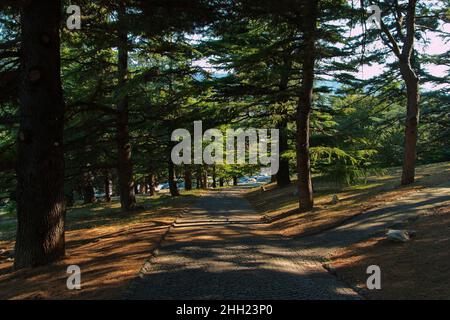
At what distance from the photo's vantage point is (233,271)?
7648 mm

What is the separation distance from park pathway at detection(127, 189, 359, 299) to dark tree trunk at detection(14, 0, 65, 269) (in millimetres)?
2523

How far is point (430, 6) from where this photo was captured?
18.1m

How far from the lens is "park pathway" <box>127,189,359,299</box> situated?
631cm

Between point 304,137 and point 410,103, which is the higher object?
point 410,103

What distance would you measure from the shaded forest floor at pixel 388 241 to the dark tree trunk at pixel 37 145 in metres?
6.10

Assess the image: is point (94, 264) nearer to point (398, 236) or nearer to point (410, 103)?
point (398, 236)

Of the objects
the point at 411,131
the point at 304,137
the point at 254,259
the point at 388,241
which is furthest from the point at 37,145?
the point at 411,131

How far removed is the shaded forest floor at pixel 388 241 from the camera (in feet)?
20.7

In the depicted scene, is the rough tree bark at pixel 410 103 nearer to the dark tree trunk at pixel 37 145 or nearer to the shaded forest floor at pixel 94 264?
the shaded forest floor at pixel 94 264

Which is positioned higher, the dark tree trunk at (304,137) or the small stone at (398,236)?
the dark tree trunk at (304,137)

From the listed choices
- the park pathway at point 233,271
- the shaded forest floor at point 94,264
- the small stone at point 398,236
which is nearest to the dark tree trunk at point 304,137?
the park pathway at point 233,271

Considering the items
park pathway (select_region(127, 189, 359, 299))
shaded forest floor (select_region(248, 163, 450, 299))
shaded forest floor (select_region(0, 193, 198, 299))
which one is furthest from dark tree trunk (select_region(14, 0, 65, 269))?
shaded forest floor (select_region(248, 163, 450, 299))

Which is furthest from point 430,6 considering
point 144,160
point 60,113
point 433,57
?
point 144,160

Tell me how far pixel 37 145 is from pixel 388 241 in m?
7.82
